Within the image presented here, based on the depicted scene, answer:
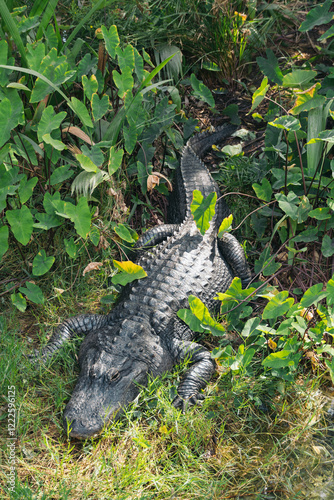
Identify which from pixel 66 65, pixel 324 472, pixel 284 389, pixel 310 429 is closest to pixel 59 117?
pixel 66 65

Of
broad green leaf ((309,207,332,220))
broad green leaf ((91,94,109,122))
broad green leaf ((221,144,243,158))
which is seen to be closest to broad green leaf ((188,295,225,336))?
broad green leaf ((309,207,332,220))

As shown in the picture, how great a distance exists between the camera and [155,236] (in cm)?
377

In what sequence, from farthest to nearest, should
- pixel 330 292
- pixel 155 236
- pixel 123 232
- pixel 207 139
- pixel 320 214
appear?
pixel 207 139
pixel 155 236
pixel 123 232
pixel 320 214
pixel 330 292

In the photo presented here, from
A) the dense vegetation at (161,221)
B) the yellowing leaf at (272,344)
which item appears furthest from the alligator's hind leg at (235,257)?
the yellowing leaf at (272,344)

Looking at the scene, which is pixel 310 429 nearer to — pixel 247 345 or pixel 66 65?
pixel 247 345

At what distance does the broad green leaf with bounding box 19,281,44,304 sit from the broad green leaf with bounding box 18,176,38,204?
1.99ft

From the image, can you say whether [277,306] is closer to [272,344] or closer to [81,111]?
[272,344]

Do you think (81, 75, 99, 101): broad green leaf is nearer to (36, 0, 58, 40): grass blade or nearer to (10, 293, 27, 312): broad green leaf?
(36, 0, 58, 40): grass blade

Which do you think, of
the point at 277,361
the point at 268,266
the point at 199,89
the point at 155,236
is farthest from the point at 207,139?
the point at 277,361

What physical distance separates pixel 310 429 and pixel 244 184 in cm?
215

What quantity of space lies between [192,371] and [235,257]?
1.11m

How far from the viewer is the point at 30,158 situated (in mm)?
3213

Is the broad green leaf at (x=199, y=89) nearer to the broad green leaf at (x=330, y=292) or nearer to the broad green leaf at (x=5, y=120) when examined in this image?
the broad green leaf at (x=5, y=120)

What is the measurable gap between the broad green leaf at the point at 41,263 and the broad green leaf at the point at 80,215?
0.38 m
